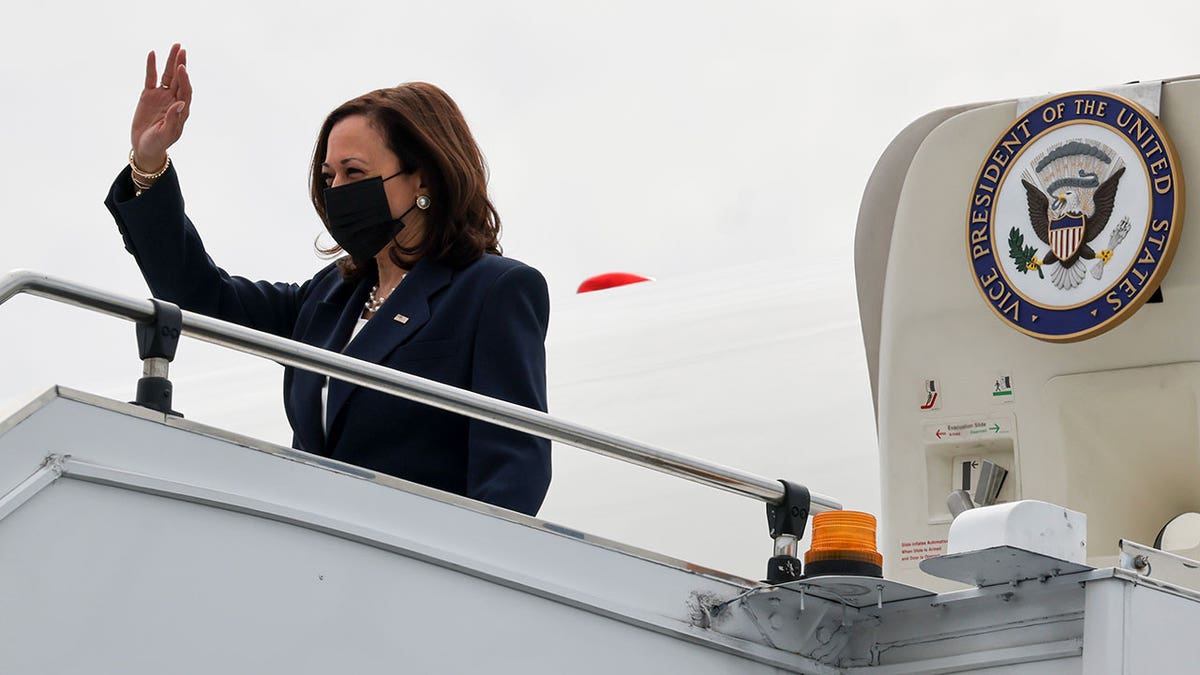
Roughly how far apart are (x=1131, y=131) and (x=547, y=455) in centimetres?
233

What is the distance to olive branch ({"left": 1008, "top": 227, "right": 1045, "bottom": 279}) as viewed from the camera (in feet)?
16.7

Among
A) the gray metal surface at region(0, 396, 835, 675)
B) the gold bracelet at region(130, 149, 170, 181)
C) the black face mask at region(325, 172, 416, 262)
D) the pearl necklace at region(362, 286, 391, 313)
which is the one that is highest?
the gold bracelet at region(130, 149, 170, 181)

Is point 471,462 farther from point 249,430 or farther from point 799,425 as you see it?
point 249,430

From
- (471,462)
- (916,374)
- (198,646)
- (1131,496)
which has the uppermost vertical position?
(916,374)

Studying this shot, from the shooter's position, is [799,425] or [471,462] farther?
[799,425]

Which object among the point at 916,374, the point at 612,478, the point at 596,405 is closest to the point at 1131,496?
the point at 916,374

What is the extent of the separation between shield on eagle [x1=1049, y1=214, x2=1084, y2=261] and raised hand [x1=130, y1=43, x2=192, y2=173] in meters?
2.60

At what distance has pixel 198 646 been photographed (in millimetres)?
2877

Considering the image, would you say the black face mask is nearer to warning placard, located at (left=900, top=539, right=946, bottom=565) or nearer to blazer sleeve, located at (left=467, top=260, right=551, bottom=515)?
blazer sleeve, located at (left=467, top=260, right=551, bottom=515)

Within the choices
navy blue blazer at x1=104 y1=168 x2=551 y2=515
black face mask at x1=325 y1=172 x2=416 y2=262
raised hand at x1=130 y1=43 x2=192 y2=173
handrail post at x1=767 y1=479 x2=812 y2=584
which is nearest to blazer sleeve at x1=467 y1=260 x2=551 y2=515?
navy blue blazer at x1=104 y1=168 x2=551 y2=515

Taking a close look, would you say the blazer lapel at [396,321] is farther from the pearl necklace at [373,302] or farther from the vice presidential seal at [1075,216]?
the vice presidential seal at [1075,216]

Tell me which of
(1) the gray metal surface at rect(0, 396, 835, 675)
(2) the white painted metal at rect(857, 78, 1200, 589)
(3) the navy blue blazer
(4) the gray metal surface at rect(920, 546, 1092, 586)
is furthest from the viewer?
(2) the white painted metal at rect(857, 78, 1200, 589)

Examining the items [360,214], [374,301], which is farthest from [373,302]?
[360,214]

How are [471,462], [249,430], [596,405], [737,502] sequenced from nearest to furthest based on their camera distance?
[471,462], [737,502], [596,405], [249,430]
